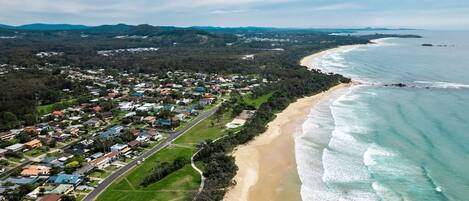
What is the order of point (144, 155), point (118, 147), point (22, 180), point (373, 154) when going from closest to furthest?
point (22, 180), point (373, 154), point (144, 155), point (118, 147)

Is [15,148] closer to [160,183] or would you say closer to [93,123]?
[93,123]

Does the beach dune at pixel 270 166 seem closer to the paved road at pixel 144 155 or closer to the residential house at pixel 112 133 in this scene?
the paved road at pixel 144 155

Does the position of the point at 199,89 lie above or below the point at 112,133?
below

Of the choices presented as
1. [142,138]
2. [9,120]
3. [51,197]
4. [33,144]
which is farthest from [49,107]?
[51,197]

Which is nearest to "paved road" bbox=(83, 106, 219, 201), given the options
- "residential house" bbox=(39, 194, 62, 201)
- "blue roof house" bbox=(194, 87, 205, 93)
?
"residential house" bbox=(39, 194, 62, 201)

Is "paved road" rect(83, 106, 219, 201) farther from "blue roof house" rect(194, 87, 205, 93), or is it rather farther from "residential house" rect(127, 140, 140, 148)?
"blue roof house" rect(194, 87, 205, 93)

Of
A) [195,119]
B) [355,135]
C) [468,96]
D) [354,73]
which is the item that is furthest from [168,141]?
[354,73]
